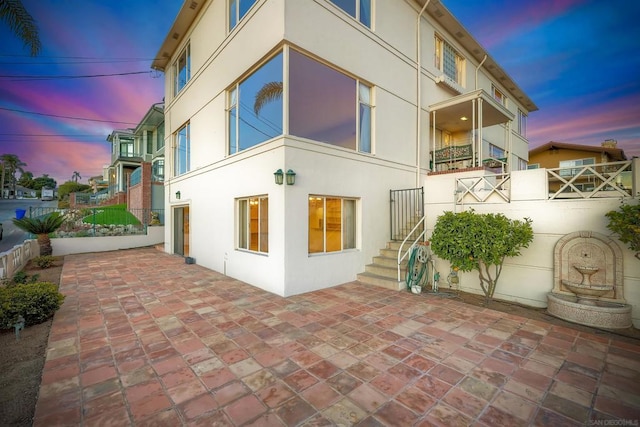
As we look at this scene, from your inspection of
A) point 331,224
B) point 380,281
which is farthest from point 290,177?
point 380,281

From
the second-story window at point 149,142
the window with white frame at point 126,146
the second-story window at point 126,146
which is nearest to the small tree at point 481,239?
the second-story window at point 149,142

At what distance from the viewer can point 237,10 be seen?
23.5ft

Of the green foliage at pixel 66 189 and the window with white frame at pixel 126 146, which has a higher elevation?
the window with white frame at pixel 126 146

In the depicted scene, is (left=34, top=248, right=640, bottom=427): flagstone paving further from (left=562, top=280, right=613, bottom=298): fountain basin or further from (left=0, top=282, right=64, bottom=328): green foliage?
(left=562, top=280, right=613, bottom=298): fountain basin

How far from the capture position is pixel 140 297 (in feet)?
18.1

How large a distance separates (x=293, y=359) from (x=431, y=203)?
545 centimetres

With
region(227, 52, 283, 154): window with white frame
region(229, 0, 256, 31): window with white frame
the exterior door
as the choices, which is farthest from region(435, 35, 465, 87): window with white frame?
the exterior door

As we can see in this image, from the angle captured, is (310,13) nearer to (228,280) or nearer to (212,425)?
(228,280)

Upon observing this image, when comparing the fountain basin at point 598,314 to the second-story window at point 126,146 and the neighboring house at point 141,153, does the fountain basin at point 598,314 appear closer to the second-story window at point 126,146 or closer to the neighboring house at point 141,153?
the neighboring house at point 141,153

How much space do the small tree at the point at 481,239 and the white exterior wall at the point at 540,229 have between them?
27 centimetres

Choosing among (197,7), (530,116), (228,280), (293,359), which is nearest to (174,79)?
(197,7)

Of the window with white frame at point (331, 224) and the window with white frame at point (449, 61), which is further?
the window with white frame at point (449, 61)

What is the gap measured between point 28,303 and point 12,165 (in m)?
85.6

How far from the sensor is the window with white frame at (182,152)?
10.6 m
